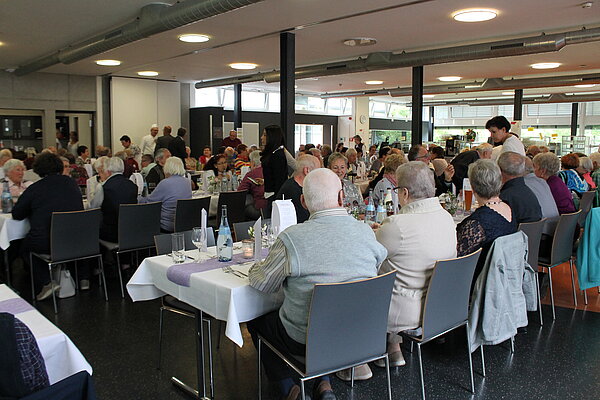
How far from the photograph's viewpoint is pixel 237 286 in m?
2.60

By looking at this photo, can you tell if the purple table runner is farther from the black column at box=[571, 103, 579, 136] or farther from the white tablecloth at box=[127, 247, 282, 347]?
the black column at box=[571, 103, 579, 136]

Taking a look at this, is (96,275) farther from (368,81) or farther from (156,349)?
(368,81)

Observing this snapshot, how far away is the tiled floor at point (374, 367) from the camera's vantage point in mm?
3135

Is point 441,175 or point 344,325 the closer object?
point 344,325

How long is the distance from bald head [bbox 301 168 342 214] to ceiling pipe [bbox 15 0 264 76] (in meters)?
2.84

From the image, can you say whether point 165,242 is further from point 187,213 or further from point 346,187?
point 346,187

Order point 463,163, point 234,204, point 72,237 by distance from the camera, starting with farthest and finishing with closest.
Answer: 1. point 463,163
2. point 234,204
3. point 72,237

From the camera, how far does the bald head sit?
8.20ft

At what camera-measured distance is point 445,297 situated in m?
2.82

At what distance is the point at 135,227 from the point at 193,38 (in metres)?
4.29

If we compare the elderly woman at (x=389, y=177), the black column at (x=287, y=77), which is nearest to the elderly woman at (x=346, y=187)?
the elderly woman at (x=389, y=177)

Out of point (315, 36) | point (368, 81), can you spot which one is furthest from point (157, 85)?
Result: point (315, 36)

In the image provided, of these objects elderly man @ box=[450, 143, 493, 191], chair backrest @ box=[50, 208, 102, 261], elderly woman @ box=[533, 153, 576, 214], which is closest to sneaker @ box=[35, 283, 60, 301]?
chair backrest @ box=[50, 208, 102, 261]

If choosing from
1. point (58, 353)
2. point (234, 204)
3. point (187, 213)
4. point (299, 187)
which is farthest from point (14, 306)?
point (234, 204)
